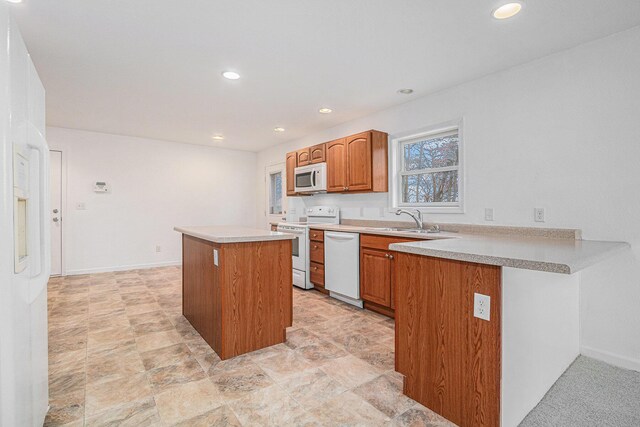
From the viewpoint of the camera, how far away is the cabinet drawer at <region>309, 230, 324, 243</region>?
156 inches

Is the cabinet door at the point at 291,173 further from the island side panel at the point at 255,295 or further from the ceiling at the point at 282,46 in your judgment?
the island side panel at the point at 255,295

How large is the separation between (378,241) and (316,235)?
1053mm

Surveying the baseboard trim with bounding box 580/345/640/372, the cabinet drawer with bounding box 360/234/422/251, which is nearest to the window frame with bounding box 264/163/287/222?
the cabinet drawer with bounding box 360/234/422/251

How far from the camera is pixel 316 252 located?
4.04 metres

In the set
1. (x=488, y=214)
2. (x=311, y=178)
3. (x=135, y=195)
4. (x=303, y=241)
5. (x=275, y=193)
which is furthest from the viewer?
(x=275, y=193)

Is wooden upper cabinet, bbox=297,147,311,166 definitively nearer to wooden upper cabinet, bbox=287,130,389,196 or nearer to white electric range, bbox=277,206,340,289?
wooden upper cabinet, bbox=287,130,389,196

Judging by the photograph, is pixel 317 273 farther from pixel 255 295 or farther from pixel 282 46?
pixel 282 46

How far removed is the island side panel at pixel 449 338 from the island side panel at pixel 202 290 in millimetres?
1317

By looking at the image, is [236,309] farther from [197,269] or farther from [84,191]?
[84,191]

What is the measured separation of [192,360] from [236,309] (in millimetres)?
460

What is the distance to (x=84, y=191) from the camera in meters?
5.09

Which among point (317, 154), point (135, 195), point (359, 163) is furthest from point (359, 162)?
point (135, 195)

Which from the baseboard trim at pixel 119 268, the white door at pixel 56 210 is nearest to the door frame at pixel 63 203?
the white door at pixel 56 210

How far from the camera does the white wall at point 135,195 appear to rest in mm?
5023
